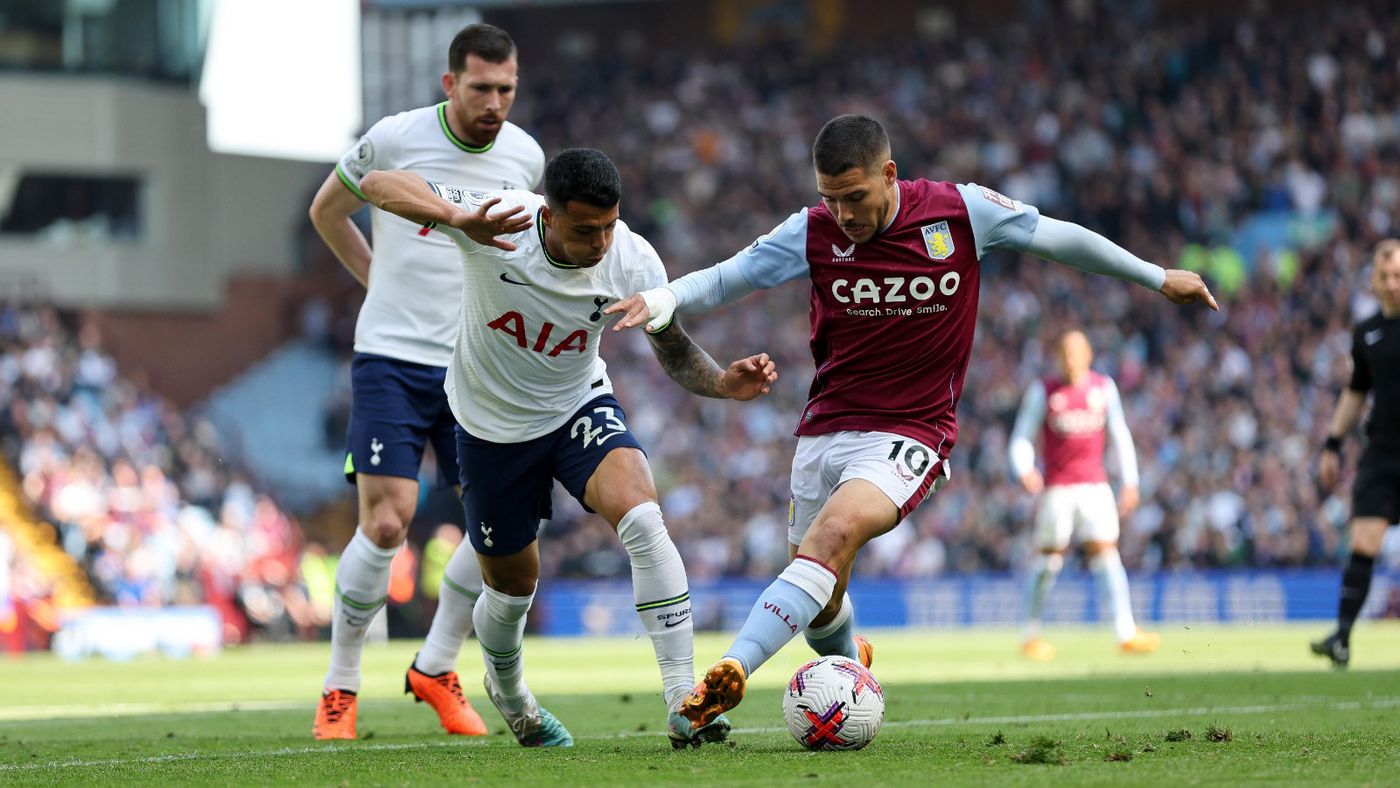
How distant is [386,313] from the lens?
7.97 m

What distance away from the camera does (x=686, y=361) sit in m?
6.45

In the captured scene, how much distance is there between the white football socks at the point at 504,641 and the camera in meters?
6.96

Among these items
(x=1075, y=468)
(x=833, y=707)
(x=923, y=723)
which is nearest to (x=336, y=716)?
(x=923, y=723)

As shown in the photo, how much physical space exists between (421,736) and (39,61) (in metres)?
30.8

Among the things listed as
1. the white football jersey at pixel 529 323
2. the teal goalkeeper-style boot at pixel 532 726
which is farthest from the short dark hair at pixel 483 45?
the teal goalkeeper-style boot at pixel 532 726

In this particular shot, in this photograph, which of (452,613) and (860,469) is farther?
(452,613)

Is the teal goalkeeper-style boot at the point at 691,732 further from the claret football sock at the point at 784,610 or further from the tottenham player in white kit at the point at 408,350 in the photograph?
the tottenham player in white kit at the point at 408,350

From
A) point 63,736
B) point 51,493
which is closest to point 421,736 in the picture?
point 63,736

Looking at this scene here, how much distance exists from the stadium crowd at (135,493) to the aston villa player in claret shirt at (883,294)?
17.8m

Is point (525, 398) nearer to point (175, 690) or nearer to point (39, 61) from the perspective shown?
point (175, 690)

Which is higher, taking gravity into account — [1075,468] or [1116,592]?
[1075,468]

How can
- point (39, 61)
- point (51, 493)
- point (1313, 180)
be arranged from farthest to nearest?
1. point (39, 61)
2. point (1313, 180)
3. point (51, 493)

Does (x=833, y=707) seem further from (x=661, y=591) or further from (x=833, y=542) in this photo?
(x=661, y=591)

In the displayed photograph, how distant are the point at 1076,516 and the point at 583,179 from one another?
1004 cm
